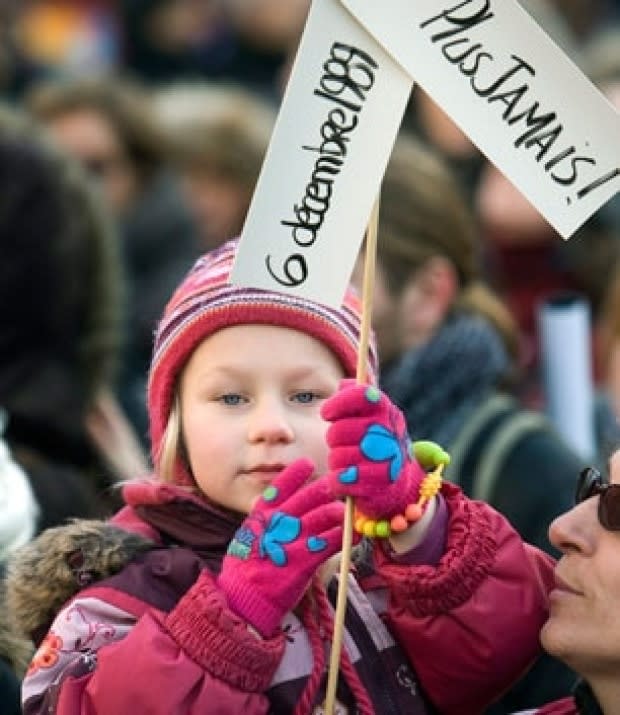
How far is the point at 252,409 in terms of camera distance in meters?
3.47

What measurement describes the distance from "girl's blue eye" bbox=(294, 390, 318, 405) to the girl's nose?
0.06 meters

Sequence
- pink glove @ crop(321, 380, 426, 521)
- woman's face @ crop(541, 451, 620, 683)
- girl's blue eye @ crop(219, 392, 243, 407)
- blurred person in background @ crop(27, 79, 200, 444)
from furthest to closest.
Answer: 1. blurred person in background @ crop(27, 79, 200, 444)
2. girl's blue eye @ crop(219, 392, 243, 407)
3. woman's face @ crop(541, 451, 620, 683)
4. pink glove @ crop(321, 380, 426, 521)

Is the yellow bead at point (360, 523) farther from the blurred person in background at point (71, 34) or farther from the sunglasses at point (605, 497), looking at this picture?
the blurred person in background at point (71, 34)

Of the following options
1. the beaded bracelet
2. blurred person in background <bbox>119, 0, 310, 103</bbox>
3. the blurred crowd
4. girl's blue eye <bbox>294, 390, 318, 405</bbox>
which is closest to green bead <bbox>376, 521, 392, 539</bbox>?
the beaded bracelet

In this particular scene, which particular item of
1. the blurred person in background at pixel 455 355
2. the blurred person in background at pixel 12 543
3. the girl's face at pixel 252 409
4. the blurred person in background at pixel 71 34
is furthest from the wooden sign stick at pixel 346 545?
the blurred person in background at pixel 71 34

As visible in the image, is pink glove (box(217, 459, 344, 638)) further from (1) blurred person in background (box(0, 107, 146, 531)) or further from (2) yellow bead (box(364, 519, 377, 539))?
(1) blurred person in background (box(0, 107, 146, 531))

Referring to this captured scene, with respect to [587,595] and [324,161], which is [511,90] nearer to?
[324,161]

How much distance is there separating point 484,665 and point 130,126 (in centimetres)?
445

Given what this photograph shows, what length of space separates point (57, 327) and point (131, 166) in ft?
9.12

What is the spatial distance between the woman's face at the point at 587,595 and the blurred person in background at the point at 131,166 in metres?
3.88

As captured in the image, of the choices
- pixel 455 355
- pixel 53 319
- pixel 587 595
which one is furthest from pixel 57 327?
pixel 587 595

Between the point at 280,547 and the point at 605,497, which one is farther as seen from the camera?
the point at 605,497

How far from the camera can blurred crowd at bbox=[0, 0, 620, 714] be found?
4.84m

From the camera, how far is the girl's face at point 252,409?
11.3 feet
